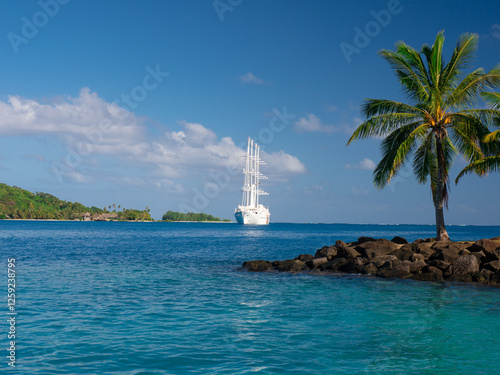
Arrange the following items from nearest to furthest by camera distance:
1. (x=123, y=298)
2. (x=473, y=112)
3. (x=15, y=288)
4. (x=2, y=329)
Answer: (x=2, y=329)
(x=123, y=298)
(x=15, y=288)
(x=473, y=112)

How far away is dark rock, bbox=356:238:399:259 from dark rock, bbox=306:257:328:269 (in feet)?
7.71

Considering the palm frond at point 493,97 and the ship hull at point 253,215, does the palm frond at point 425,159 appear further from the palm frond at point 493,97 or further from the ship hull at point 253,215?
the ship hull at point 253,215

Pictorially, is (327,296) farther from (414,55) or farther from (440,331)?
(414,55)

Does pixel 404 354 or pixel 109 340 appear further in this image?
pixel 109 340

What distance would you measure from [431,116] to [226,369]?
67.8ft

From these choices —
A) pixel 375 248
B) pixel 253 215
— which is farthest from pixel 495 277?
pixel 253 215

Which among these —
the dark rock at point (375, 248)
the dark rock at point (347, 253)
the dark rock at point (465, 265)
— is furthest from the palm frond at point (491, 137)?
the dark rock at point (347, 253)

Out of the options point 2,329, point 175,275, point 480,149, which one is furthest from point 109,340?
point 480,149

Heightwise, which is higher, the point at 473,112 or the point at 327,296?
the point at 473,112

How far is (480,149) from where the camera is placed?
2438 cm

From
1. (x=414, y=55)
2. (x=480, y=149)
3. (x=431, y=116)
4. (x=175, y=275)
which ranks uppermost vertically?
(x=414, y=55)

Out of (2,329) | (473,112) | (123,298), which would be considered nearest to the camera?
(2,329)

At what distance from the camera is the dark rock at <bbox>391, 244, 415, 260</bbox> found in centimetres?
2363

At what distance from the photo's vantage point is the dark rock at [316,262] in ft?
84.4
